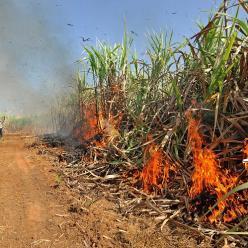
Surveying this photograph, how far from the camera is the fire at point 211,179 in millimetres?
3434

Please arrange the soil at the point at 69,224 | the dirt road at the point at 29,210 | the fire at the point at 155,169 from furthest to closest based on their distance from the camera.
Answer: the fire at the point at 155,169 < the dirt road at the point at 29,210 < the soil at the point at 69,224

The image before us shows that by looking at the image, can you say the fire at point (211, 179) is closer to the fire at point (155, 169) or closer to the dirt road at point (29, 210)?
the fire at point (155, 169)

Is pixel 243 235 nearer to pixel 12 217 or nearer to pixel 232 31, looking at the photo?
pixel 232 31

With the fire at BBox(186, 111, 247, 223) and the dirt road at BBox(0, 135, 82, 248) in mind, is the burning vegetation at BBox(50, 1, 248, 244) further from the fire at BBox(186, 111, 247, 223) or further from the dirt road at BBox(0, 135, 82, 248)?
the dirt road at BBox(0, 135, 82, 248)

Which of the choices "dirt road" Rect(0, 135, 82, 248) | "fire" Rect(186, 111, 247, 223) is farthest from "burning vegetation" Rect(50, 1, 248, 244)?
"dirt road" Rect(0, 135, 82, 248)

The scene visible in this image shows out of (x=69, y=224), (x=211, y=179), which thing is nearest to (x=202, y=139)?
(x=211, y=179)

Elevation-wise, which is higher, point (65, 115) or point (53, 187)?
point (65, 115)

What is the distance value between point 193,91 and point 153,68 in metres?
1.90

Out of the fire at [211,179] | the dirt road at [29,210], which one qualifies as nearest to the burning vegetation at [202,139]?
the fire at [211,179]

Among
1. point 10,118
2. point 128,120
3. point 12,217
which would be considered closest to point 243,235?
point 12,217

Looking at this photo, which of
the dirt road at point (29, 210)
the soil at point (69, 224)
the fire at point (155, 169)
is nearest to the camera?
the soil at point (69, 224)

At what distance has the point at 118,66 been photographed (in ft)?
24.5

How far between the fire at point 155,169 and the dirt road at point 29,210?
102cm

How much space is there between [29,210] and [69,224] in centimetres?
66
